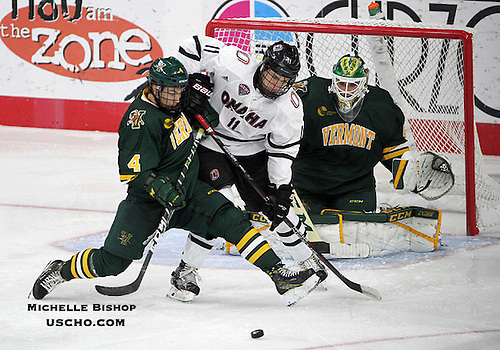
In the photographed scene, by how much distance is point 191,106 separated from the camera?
110 inches

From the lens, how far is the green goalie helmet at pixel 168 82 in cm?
250

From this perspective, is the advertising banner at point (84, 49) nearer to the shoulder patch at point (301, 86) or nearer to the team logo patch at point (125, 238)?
the shoulder patch at point (301, 86)

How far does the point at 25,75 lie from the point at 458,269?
14.8 ft

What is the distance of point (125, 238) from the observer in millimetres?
2516

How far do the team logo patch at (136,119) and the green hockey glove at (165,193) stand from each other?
0.18 metres

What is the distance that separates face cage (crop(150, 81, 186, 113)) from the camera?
252cm

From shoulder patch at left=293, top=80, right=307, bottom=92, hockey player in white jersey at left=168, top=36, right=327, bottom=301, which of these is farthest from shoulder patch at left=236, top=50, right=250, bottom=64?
shoulder patch at left=293, top=80, right=307, bottom=92

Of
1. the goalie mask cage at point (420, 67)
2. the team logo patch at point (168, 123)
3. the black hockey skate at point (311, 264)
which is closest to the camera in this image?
the team logo patch at point (168, 123)

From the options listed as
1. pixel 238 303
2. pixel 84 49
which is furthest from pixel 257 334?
pixel 84 49

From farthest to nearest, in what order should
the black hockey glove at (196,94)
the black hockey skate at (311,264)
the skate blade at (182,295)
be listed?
1. the black hockey skate at (311,264)
2. the black hockey glove at (196,94)
3. the skate blade at (182,295)

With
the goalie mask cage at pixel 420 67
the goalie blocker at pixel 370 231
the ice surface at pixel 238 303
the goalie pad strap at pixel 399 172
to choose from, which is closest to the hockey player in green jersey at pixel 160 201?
the ice surface at pixel 238 303

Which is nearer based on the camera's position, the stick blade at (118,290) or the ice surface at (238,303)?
the ice surface at (238,303)

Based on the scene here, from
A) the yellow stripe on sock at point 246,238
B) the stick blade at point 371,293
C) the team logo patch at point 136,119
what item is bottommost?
the stick blade at point 371,293

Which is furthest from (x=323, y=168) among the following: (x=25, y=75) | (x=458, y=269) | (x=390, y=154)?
(x=25, y=75)
